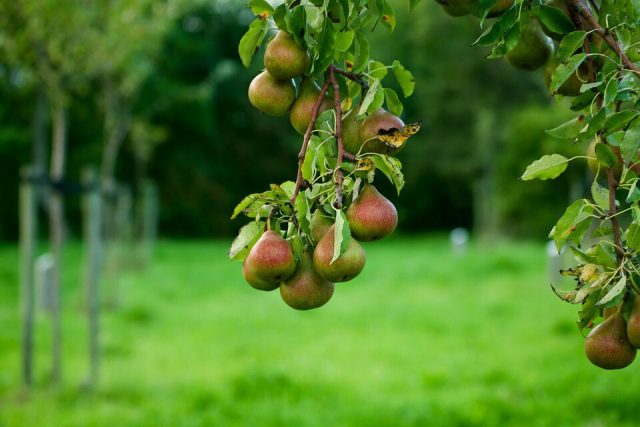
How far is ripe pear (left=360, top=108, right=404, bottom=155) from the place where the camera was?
3.74ft

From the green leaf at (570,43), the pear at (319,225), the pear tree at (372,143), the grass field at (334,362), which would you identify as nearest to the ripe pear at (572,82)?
the pear tree at (372,143)

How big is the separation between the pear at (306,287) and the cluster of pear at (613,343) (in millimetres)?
405

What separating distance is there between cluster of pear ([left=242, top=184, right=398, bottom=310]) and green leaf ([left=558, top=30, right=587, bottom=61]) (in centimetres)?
37

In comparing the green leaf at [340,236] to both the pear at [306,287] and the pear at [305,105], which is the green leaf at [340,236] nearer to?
the pear at [306,287]

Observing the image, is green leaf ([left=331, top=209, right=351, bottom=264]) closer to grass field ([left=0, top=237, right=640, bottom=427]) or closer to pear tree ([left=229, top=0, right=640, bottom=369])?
pear tree ([left=229, top=0, right=640, bottom=369])

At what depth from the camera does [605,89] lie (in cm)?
111

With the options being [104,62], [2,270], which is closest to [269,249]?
[104,62]

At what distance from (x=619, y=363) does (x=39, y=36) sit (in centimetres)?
583

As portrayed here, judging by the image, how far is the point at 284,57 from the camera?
1165 millimetres

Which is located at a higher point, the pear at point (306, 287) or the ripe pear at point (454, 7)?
the ripe pear at point (454, 7)

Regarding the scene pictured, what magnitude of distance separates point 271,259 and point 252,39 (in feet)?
1.43

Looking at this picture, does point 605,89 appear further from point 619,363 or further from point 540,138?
point 540,138

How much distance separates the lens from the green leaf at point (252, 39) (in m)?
1.26

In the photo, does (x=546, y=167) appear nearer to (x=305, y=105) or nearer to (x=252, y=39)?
(x=305, y=105)
